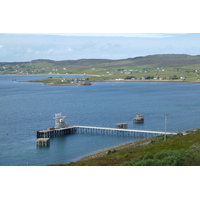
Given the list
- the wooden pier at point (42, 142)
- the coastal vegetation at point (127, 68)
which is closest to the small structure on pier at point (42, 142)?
the wooden pier at point (42, 142)

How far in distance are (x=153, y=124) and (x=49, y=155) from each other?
41.3ft

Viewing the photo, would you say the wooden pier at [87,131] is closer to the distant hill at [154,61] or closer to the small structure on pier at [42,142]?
the small structure on pier at [42,142]

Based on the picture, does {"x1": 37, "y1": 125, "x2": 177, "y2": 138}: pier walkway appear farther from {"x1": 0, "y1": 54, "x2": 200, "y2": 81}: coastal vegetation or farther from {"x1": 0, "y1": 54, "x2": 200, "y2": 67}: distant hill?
{"x1": 0, "y1": 54, "x2": 200, "y2": 67}: distant hill

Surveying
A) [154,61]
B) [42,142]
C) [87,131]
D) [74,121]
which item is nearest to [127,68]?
[154,61]

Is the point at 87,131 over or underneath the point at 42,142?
underneath

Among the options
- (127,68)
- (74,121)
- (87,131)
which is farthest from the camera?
(127,68)

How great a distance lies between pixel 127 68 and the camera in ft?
422

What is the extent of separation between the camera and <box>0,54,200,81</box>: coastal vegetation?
4232 inches

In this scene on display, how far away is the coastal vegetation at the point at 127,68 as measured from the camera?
107 m

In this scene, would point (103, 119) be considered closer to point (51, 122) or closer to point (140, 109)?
point (51, 122)

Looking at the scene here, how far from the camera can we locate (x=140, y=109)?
4212 cm

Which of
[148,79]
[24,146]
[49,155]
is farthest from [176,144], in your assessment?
[148,79]

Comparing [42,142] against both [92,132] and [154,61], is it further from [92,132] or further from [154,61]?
[154,61]

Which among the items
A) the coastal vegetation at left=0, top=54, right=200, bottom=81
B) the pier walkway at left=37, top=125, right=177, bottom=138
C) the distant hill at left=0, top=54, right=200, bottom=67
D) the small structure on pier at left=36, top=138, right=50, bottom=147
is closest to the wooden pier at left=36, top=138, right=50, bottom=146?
the small structure on pier at left=36, top=138, right=50, bottom=147
